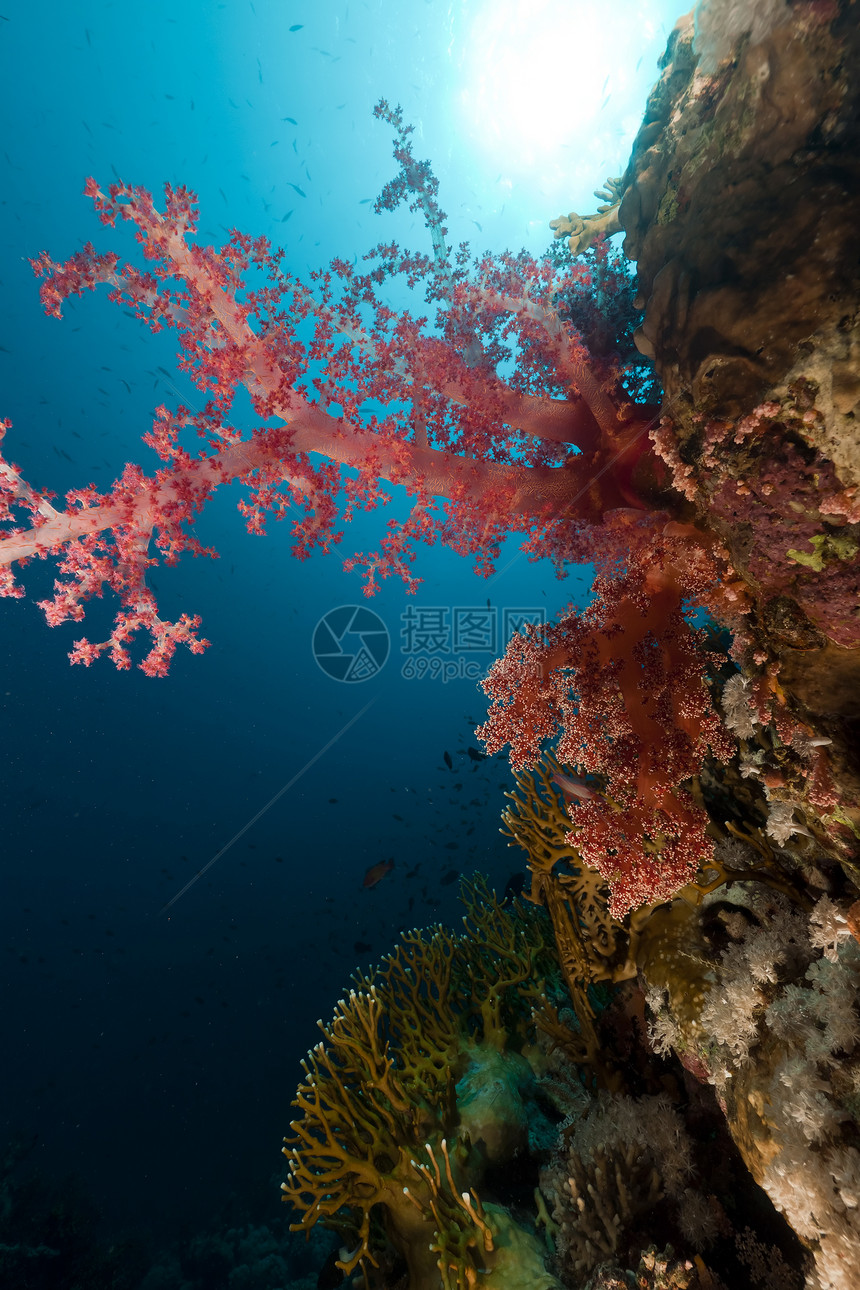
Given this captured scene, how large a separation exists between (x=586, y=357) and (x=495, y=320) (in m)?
0.87

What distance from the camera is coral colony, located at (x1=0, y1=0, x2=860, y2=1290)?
217cm

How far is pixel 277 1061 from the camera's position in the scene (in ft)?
77.7

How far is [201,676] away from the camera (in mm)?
38500

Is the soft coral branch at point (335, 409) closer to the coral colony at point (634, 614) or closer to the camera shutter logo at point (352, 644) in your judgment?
the coral colony at point (634, 614)

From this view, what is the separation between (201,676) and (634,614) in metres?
40.4

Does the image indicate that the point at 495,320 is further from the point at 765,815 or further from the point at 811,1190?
the point at 811,1190

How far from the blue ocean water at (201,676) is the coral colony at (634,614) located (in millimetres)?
8008

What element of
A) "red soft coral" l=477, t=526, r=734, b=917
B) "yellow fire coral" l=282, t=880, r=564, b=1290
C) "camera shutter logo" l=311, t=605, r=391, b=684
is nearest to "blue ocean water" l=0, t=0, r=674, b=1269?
"yellow fire coral" l=282, t=880, r=564, b=1290

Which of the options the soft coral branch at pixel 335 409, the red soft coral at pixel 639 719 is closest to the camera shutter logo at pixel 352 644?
the soft coral branch at pixel 335 409

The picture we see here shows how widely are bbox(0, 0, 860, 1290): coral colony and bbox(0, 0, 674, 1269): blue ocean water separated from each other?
8.01 metres

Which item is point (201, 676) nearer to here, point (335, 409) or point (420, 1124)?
point (335, 409)

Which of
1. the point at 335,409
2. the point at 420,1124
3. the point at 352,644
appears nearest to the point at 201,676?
the point at 352,644

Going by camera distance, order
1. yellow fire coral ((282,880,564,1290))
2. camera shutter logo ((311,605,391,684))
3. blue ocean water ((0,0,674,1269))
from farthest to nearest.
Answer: camera shutter logo ((311,605,391,684)), blue ocean water ((0,0,674,1269)), yellow fire coral ((282,880,564,1290))

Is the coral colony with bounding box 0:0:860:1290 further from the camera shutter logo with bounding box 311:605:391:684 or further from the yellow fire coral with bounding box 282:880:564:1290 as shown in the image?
the camera shutter logo with bounding box 311:605:391:684
